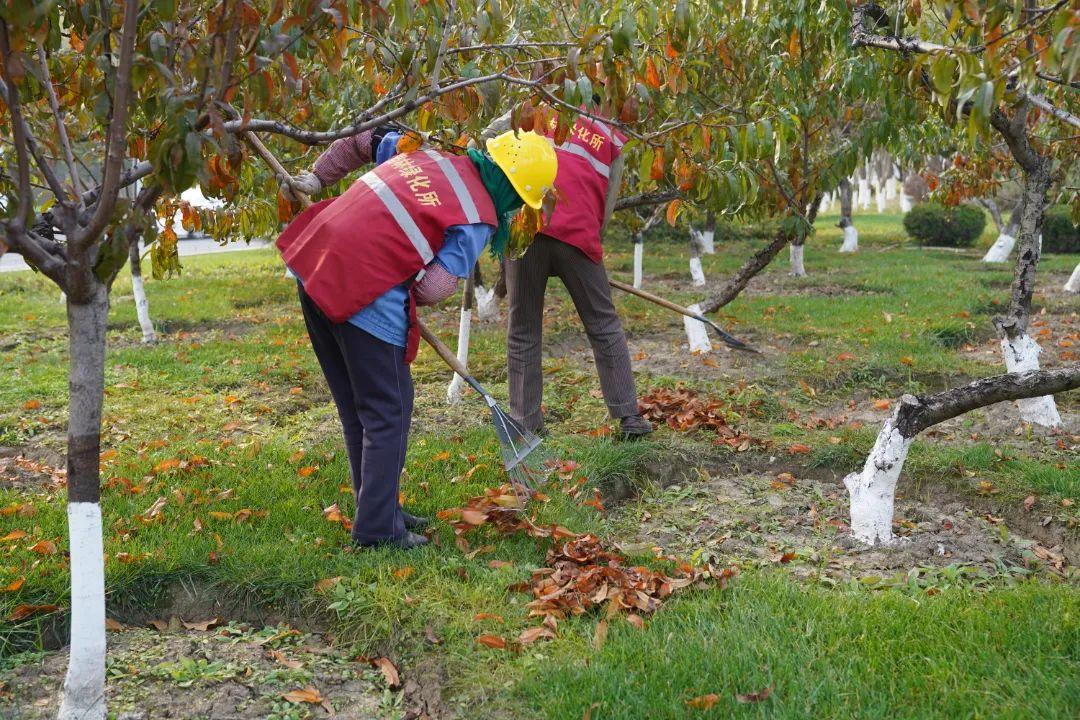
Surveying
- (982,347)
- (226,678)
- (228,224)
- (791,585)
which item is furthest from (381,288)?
(982,347)

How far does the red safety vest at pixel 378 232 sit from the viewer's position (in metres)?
3.48

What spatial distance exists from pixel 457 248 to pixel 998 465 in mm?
3070

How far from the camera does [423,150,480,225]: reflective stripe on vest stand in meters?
3.68

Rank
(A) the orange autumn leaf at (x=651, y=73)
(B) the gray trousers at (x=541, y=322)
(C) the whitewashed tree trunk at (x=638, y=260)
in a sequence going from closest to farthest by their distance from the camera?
(A) the orange autumn leaf at (x=651, y=73), (B) the gray trousers at (x=541, y=322), (C) the whitewashed tree trunk at (x=638, y=260)

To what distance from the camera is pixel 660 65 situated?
4016mm

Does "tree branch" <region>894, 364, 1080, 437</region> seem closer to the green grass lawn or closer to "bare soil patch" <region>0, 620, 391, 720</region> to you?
the green grass lawn

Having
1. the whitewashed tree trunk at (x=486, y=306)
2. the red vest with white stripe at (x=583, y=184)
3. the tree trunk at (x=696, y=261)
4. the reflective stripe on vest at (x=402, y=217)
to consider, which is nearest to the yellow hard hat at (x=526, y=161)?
the reflective stripe on vest at (x=402, y=217)

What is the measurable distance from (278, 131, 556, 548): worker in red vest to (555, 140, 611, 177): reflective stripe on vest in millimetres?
1373

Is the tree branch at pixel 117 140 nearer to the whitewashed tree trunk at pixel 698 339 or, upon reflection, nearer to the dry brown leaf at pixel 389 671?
the dry brown leaf at pixel 389 671

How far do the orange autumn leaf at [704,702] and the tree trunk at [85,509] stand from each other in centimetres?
175

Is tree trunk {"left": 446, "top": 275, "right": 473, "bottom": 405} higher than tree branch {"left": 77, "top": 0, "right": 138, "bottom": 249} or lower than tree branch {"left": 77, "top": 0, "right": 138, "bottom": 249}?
lower

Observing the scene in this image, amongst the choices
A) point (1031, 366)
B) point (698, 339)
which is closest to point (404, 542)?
point (1031, 366)

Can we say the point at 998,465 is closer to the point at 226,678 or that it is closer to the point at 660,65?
the point at 660,65

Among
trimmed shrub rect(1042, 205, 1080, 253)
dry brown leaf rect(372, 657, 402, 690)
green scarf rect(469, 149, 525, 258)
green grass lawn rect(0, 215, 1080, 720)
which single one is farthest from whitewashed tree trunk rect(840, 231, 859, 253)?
dry brown leaf rect(372, 657, 402, 690)
